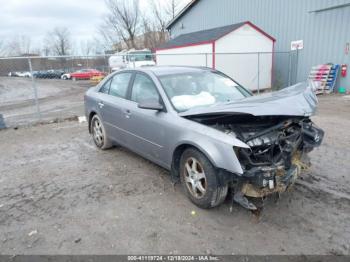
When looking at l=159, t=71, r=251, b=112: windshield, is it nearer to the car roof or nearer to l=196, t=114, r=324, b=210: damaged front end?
the car roof

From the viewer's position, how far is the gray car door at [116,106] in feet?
14.9

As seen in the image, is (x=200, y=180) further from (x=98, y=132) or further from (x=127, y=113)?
(x=98, y=132)

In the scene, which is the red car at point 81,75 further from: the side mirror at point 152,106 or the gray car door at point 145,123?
the side mirror at point 152,106

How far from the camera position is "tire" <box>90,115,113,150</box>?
528 centimetres

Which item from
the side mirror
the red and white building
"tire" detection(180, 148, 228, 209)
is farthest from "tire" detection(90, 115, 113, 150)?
the red and white building

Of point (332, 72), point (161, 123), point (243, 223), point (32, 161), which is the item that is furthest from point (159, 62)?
point (243, 223)

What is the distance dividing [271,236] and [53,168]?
3598 millimetres

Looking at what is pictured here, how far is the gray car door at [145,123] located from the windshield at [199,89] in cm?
21

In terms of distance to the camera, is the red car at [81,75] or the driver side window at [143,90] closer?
the driver side window at [143,90]

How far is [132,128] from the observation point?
167 inches

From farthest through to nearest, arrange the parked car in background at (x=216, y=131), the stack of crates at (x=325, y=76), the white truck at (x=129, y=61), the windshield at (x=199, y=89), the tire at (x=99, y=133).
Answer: the white truck at (x=129, y=61), the stack of crates at (x=325, y=76), the tire at (x=99, y=133), the windshield at (x=199, y=89), the parked car in background at (x=216, y=131)

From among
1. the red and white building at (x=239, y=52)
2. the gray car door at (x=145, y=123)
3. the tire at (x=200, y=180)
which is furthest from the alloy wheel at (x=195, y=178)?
the red and white building at (x=239, y=52)

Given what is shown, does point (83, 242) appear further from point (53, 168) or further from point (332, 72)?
point (332, 72)

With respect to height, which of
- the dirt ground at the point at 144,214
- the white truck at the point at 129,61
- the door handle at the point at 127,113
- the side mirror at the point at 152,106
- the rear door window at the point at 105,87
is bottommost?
the dirt ground at the point at 144,214
